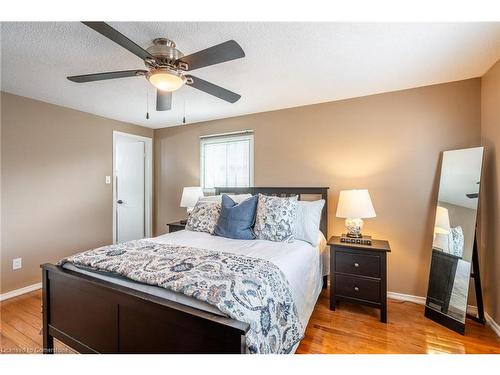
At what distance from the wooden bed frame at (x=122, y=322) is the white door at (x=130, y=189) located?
263cm

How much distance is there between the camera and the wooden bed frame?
1.05 meters

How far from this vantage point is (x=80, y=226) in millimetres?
3348

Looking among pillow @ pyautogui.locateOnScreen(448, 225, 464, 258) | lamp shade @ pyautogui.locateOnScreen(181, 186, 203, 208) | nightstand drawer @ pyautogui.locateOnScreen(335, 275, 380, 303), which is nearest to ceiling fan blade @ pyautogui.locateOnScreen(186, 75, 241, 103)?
lamp shade @ pyautogui.locateOnScreen(181, 186, 203, 208)

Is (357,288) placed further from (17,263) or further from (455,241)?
(17,263)

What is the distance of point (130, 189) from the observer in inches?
171

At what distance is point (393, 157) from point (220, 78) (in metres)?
2.03

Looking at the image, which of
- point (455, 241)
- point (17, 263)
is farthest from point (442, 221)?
point (17, 263)

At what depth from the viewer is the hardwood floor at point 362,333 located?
180 centimetres

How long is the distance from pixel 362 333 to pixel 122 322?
1.86m

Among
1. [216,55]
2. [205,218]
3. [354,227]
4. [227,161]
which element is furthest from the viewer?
[227,161]

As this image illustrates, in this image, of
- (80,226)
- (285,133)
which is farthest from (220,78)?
(80,226)

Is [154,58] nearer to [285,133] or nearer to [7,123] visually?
[285,133]

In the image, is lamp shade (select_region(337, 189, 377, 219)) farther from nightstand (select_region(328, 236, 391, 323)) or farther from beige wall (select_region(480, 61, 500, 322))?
beige wall (select_region(480, 61, 500, 322))

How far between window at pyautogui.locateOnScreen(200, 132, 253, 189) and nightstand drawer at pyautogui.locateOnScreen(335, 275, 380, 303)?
5.59 ft
